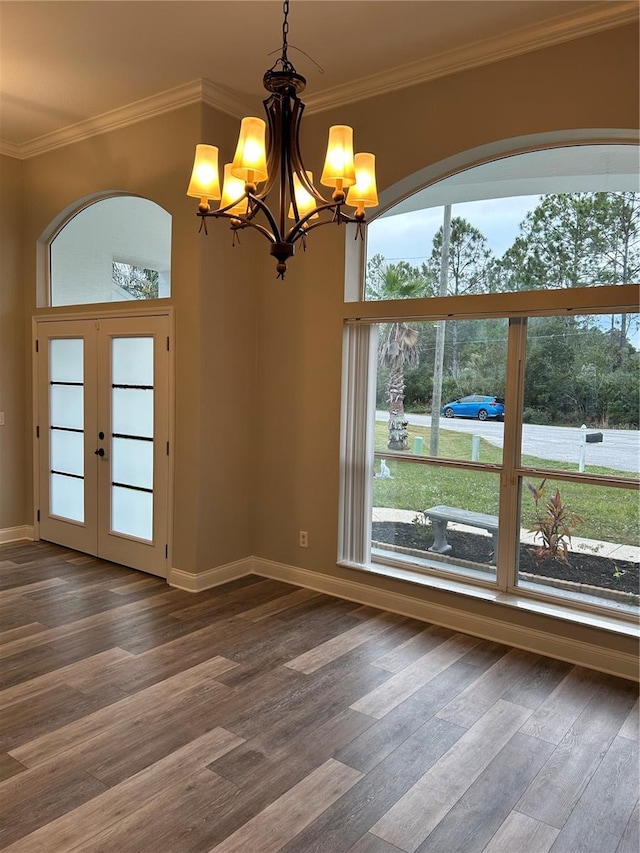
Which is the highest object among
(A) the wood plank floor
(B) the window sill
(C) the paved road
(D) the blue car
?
(D) the blue car

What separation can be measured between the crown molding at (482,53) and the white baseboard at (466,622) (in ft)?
10.8

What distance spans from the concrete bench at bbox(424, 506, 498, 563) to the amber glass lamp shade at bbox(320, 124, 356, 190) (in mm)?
2313

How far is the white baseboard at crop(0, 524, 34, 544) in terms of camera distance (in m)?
5.60

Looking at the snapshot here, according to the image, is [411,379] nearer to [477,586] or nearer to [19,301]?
[477,586]

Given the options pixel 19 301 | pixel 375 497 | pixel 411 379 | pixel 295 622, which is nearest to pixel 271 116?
pixel 411 379

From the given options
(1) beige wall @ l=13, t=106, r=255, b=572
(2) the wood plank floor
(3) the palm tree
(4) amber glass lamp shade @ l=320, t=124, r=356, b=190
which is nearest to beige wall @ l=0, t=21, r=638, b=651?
(1) beige wall @ l=13, t=106, r=255, b=572

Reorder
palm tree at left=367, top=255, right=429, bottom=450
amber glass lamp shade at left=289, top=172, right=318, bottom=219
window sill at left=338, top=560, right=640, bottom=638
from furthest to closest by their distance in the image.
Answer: palm tree at left=367, top=255, right=429, bottom=450 → window sill at left=338, top=560, right=640, bottom=638 → amber glass lamp shade at left=289, top=172, right=318, bottom=219

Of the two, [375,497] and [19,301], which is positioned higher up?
[19,301]

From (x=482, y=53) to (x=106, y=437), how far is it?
12.4 ft

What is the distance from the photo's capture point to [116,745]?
2.62 metres

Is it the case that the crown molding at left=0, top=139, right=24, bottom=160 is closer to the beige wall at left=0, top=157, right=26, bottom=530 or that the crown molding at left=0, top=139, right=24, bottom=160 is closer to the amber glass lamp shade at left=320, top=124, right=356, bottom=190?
the beige wall at left=0, top=157, right=26, bottom=530

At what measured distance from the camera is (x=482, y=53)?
3576 mm

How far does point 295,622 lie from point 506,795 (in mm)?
1807

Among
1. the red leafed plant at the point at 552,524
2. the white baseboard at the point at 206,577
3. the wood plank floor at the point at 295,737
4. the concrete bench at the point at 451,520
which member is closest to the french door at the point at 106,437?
the white baseboard at the point at 206,577
